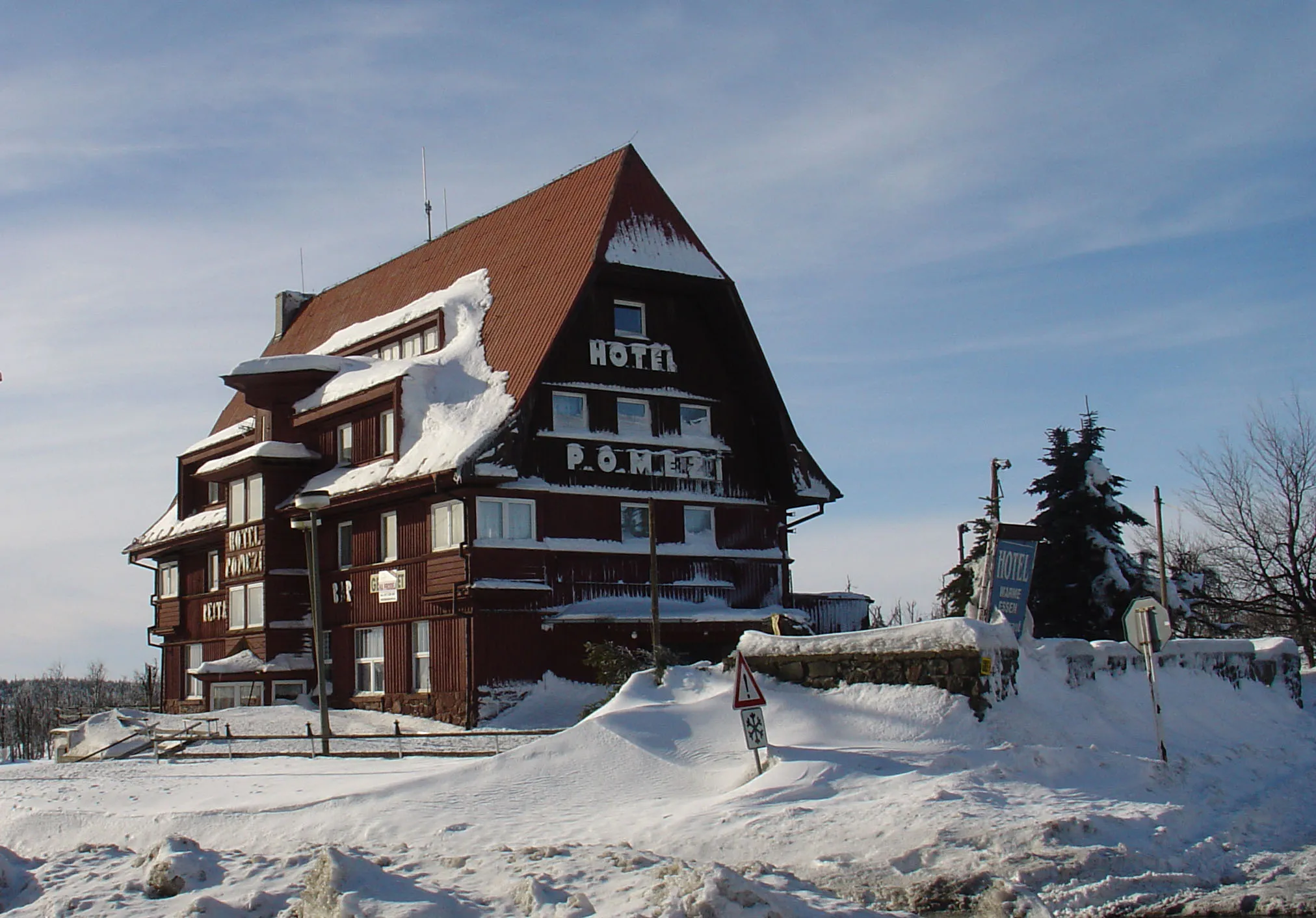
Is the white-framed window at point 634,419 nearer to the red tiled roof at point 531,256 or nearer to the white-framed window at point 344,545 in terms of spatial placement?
the red tiled roof at point 531,256

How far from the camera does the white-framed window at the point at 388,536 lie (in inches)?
1284

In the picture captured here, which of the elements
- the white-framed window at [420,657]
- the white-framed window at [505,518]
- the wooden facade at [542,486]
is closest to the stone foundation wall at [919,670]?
the wooden facade at [542,486]

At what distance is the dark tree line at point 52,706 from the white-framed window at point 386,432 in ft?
41.1

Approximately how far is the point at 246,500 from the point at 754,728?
80.5 ft

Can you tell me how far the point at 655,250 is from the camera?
3291cm

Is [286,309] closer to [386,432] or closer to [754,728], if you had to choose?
[386,432]

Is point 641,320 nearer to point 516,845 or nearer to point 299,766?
point 299,766

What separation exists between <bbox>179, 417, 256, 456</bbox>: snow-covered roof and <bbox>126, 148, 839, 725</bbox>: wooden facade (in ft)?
5.02

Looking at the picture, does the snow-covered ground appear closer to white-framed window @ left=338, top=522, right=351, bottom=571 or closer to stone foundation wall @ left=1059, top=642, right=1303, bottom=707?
stone foundation wall @ left=1059, top=642, right=1303, bottom=707

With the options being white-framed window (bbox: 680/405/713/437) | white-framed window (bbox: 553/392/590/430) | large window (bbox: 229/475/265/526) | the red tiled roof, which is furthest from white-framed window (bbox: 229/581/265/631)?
white-framed window (bbox: 680/405/713/437)

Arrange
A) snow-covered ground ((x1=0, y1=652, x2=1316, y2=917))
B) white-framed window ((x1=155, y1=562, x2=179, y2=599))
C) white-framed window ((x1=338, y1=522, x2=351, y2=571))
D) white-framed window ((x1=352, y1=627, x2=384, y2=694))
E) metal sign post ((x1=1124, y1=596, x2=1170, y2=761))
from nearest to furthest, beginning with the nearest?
snow-covered ground ((x1=0, y1=652, x2=1316, y2=917)) < metal sign post ((x1=1124, y1=596, x2=1170, y2=761)) < white-framed window ((x1=352, y1=627, x2=384, y2=694)) < white-framed window ((x1=338, y1=522, x2=351, y2=571)) < white-framed window ((x1=155, y1=562, x2=179, y2=599))

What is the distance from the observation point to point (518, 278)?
111 feet

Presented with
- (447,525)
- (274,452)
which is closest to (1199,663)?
(447,525)

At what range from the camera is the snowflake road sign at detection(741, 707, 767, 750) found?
49.8 feet
